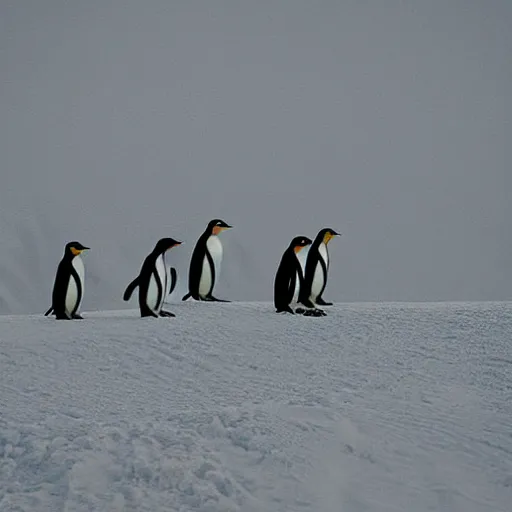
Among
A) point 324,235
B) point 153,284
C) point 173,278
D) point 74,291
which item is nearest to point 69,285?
point 74,291

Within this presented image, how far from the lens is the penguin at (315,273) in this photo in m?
7.31

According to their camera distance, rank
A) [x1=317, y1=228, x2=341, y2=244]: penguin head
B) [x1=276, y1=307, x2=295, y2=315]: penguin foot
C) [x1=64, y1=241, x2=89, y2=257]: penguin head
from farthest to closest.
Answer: [x1=317, y1=228, x2=341, y2=244]: penguin head
[x1=64, y1=241, x2=89, y2=257]: penguin head
[x1=276, y1=307, x2=295, y2=315]: penguin foot

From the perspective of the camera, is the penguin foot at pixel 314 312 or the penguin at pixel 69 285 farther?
the penguin at pixel 69 285

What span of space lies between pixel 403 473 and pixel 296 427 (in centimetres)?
60

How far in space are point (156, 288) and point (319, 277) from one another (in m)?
1.35

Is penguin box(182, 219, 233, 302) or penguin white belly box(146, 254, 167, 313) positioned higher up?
penguin box(182, 219, 233, 302)

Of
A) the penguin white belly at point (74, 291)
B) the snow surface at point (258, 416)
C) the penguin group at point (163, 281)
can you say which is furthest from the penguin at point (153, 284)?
the snow surface at point (258, 416)

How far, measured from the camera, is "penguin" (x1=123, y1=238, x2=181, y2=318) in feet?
23.2

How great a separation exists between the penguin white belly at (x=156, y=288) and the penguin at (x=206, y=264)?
0.99m

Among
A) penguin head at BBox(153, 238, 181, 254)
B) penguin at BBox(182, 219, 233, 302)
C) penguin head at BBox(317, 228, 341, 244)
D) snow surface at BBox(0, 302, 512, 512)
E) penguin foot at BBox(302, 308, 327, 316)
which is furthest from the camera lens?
penguin at BBox(182, 219, 233, 302)

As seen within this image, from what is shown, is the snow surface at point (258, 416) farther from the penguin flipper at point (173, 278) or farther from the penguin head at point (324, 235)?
the penguin flipper at point (173, 278)

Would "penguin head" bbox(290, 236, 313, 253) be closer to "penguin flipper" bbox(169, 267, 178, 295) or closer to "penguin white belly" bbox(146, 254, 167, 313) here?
"penguin white belly" bbox(146, 254, 167, 313)

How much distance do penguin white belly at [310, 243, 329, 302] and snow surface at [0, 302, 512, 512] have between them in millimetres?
1005

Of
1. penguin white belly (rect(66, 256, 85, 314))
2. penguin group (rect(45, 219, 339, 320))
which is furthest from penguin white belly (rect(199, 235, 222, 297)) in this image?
penguin white belly (rect(66, 256, 85, 314))
